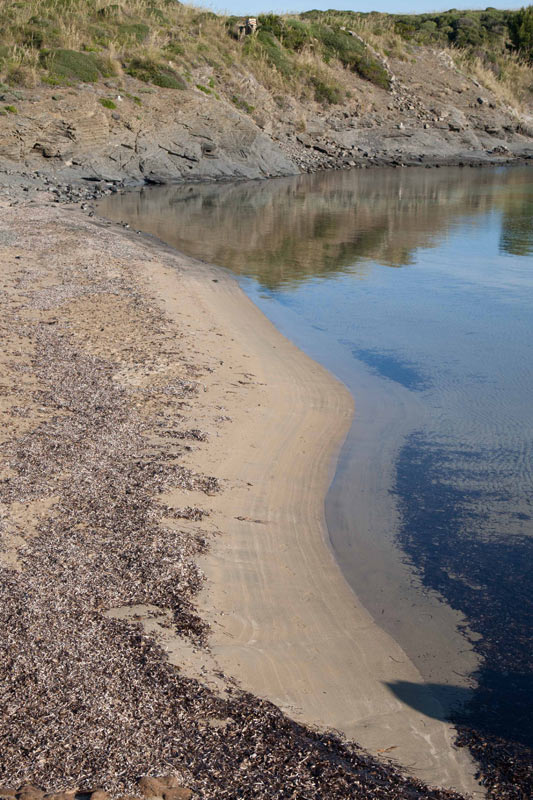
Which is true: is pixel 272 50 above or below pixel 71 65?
above

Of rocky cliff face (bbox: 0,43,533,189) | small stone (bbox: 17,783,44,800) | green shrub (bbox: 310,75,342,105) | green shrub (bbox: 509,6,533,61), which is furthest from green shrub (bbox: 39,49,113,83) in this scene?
green shrub (bbox: 509,6,533,61)

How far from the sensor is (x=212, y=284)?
14602mm

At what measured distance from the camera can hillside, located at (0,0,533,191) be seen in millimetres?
28953

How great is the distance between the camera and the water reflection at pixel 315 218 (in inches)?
722

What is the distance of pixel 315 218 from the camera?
23531mm

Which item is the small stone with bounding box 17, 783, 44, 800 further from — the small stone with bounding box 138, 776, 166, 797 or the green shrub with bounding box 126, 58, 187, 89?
the green shrub with bounding box 126, 58, 187, 89

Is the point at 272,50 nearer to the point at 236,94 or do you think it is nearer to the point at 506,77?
the point at 236,94

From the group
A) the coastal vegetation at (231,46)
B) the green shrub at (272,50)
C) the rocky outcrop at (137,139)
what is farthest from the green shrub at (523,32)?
the rocky outcrop at (137,139)

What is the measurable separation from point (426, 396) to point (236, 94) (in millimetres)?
31163

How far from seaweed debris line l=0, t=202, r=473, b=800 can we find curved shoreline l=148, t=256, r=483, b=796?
25 mm

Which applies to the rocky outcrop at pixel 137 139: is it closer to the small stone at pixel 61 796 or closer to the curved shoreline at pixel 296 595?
the curved shoreline at pixel 296 595

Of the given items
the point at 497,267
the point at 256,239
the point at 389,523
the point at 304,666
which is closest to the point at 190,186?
the point at 256,239

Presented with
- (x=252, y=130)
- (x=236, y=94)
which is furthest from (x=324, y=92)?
(x=252, y=130)

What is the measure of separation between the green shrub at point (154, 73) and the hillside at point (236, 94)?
0.21ft
